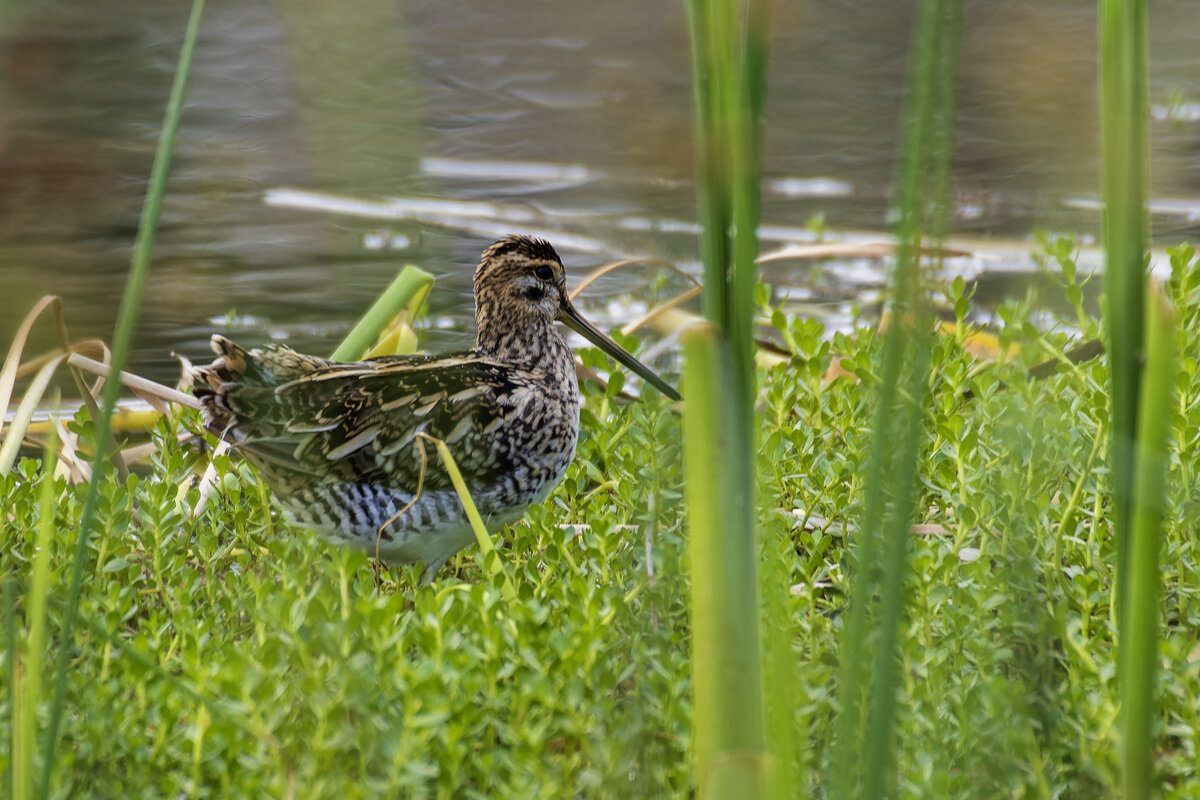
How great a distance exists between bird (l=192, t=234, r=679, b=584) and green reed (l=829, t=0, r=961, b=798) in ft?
8.00

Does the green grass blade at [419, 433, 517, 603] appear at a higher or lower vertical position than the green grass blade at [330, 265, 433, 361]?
lower

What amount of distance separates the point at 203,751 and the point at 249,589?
83 centimetres

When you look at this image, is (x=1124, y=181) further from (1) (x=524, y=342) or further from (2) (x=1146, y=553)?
(1) (x=524, y=342)

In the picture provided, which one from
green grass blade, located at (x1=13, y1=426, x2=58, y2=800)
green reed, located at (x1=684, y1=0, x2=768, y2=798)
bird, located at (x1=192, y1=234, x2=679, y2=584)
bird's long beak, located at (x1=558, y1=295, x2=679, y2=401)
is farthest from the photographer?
bird's long beak, located at (x1=558, y1=295, x2=679, y2=401)

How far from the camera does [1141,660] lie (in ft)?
3.57

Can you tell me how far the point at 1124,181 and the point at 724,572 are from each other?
49 centimetres

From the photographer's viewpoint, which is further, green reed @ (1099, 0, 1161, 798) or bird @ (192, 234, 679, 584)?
bird @ (192, 234, 679, 584)

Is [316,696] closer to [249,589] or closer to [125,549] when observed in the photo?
[249,589]

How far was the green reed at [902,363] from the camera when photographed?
0.98 metres

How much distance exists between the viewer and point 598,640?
2.42 metres

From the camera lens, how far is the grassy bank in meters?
1.56

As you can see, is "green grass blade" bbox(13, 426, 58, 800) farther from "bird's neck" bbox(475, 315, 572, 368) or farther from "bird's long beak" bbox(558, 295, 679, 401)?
"bird's neck" bbox(475, 315, 572, 368)

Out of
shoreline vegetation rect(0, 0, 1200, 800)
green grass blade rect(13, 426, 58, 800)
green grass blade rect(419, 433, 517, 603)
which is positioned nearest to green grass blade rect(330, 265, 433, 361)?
shoreline vegetation rect(0, 0, 1200, 800)

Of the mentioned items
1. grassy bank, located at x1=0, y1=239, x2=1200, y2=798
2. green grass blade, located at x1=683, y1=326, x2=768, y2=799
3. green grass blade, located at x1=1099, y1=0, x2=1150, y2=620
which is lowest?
grassy bank, located at x1=0, y1=239, x2=1200, y2=798
